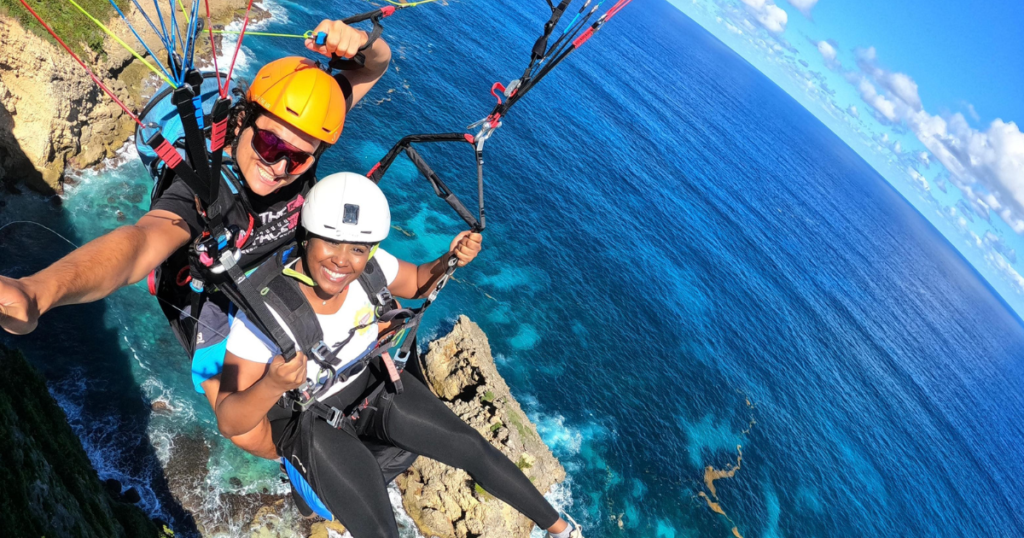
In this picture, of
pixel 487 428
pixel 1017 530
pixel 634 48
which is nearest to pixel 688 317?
pixel 487 428

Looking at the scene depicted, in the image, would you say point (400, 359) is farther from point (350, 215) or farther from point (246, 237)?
point (246, 237)

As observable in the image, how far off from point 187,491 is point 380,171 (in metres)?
14.3

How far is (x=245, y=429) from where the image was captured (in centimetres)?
405

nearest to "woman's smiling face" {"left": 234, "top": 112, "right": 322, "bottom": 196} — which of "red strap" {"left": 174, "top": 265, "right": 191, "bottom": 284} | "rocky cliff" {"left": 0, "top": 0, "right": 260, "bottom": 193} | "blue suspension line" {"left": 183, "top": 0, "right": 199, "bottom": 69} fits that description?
"blue suspension line" {"left": 183, "top": 0, "right": 199, "bottom": 69}

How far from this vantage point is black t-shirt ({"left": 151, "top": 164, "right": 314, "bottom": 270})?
153 inches

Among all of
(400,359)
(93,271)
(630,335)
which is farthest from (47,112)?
(630,335)

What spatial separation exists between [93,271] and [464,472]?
53.5 ft

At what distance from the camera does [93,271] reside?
9.18 ft

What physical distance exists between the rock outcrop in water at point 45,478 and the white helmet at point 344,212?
6670 mm

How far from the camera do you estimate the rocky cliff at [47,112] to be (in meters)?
16.9

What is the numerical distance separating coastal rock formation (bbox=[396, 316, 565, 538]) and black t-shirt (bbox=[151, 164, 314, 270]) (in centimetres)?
1400

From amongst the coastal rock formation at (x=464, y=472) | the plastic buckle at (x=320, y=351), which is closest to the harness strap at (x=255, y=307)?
the plastic buckle at (x=320, y=351)

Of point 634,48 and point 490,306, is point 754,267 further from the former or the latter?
point 634,48

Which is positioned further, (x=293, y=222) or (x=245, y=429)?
(x=293, y=222)
